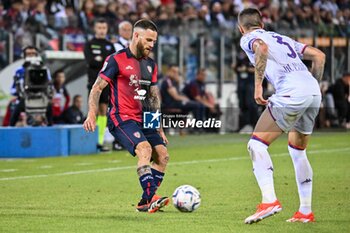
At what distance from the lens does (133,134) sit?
1123 cm

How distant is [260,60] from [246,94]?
17.3 m

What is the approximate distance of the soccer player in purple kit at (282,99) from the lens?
10.1 meters

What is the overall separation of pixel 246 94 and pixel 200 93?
1482mm

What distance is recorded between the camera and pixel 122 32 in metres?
19.8

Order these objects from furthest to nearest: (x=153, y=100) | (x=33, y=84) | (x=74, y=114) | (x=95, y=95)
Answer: (x=74, y=114) → (x=33, y=84) → (x=153, y=100) → (x=95, y=95)

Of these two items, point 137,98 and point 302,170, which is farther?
point 137,98

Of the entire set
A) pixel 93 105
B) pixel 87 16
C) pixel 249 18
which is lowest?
pixel 93 105

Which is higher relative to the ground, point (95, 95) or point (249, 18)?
point (249, 18)

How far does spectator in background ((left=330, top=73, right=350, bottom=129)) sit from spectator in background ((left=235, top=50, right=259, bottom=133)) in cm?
264

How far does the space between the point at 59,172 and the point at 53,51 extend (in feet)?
25.7

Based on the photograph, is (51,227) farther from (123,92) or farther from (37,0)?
(37,0)

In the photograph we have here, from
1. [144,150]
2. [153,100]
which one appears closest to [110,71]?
[153,100]

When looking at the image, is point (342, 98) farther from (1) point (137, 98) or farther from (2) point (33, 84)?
(1) point (137, 98)

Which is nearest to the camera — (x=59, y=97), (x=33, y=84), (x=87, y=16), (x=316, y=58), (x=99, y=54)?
(x=316, y=58)
